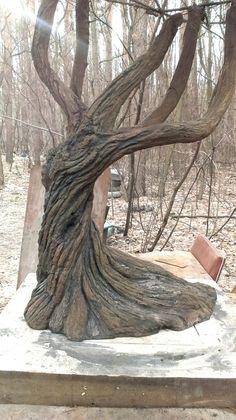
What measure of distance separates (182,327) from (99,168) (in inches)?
22.0

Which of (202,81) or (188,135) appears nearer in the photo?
(188,135)

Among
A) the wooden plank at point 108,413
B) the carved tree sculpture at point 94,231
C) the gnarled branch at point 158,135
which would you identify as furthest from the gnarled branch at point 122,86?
the wooden plank at point 108,413

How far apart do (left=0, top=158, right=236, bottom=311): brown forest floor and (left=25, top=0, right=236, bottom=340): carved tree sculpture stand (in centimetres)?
171

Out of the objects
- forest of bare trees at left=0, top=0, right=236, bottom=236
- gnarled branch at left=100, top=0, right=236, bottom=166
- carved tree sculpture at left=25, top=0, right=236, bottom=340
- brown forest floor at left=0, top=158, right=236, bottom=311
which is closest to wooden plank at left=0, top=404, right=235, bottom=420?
carved tree sculpture at left=25, top=0, right=236, bottom=340

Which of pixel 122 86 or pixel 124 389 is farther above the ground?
pixel 122 86

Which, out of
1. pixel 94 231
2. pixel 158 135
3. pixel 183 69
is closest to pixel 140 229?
pixel 183 69

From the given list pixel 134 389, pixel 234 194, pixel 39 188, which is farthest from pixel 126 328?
pixel 234 194

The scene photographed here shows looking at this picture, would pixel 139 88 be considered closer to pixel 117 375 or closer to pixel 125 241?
pixel 125 241

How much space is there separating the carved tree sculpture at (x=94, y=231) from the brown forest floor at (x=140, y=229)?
1.71 metres

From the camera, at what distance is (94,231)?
1517 millimetres

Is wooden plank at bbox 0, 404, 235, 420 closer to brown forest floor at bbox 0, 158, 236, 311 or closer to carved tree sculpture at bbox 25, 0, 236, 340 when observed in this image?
carved tree sculpture at bbox 25, 0, 236, 340

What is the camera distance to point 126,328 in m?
1.39

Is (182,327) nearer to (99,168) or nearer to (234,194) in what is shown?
(99,168)

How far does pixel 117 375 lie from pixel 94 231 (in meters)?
0.49
